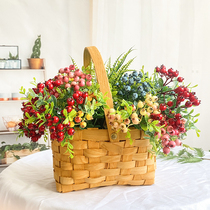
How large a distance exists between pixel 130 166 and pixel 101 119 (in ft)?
0.51

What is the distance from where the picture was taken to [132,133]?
806mm

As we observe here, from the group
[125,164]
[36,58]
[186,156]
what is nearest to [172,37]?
[186,156]

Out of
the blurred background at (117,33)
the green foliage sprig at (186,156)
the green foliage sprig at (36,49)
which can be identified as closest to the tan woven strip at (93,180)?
the green foliage sprig at (186,156)

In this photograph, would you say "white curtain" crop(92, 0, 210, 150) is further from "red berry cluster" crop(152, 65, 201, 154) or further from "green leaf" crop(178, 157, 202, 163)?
"red berry cluster" crop(152, 65, 201, 154)

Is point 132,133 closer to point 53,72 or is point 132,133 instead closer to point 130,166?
point 130,166

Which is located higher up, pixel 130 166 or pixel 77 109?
pixel 77 109

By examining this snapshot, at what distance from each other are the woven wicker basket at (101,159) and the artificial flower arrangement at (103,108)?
31 millimetres

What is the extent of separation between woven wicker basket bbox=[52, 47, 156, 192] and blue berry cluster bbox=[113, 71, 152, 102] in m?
0.08

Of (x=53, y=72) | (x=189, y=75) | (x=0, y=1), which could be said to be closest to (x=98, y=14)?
(x=53, y=72)

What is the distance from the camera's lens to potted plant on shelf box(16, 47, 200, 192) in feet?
2.42

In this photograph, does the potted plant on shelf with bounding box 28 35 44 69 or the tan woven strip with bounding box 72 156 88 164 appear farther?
the potted plant on shelf with bounding box 28 35 44 69

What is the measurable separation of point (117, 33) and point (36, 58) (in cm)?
94

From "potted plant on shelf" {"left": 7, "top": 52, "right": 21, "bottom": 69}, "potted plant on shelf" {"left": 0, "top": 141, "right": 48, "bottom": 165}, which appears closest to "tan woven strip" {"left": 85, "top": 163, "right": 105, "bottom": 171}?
"potted plant on shelf" {"left": 0, "top": 141, "right": 48, "bottom": 165}

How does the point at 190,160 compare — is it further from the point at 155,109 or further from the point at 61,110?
the point at 61,110
